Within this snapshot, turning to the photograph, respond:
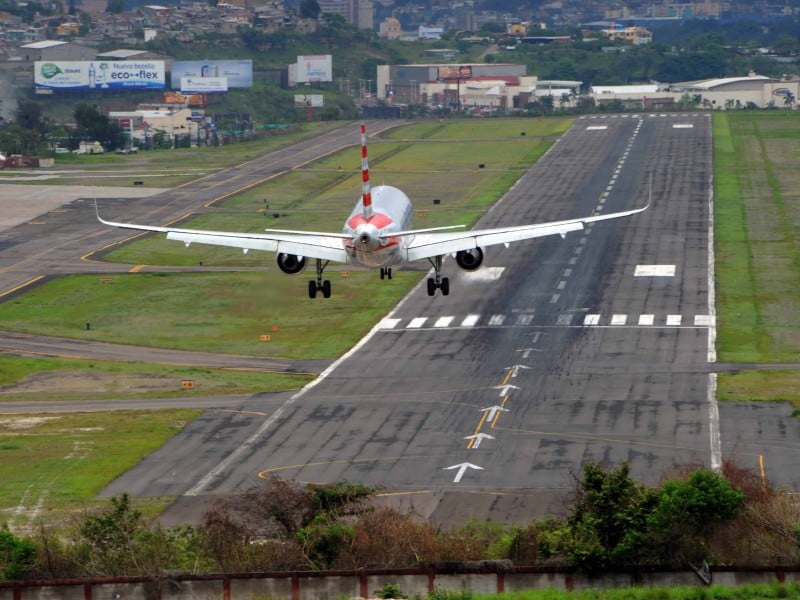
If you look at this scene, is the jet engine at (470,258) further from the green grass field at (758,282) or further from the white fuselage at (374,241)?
the green grass field at (758,282)

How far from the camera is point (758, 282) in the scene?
13562 cm

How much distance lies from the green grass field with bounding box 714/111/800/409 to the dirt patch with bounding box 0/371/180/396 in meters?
37.8

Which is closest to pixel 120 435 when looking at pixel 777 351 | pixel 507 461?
pixel 507 461

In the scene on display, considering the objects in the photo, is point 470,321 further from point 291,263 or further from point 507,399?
point 291,263

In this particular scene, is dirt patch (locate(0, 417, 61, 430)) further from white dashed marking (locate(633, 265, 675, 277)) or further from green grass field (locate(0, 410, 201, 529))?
white dashed marking (locate(633, 265, 675, 277))

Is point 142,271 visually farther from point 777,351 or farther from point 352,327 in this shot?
point 777,351

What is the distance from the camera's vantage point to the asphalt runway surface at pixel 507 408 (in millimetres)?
81562

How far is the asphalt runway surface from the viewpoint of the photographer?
81.6m

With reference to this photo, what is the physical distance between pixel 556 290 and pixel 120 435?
165ft

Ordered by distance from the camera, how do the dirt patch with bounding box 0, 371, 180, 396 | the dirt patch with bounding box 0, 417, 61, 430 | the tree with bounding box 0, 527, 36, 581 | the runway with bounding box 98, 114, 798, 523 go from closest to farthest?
the tree with bounding box 0, 527, 36, 581
the runway with bounding box 98, 114, 798, 523
the dirt patch with bounding box 0, 417, 61, 430
the dirt patch with bounding box 0, 371, 180, 396

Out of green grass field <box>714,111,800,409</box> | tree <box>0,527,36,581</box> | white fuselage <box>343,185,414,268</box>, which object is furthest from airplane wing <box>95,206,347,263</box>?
tree <box>0,527,36,581</box>

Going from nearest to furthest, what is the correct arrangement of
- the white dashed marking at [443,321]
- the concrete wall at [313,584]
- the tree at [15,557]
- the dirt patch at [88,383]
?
the concrete wall at [313,584] → the tree at [15,557] → the dirt patch at [88,383] → the white dashed marking at [443,321]

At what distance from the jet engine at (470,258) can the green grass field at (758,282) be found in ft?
57.2

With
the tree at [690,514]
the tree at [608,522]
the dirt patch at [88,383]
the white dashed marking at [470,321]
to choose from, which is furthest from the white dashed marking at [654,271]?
the tree at [690,514]
